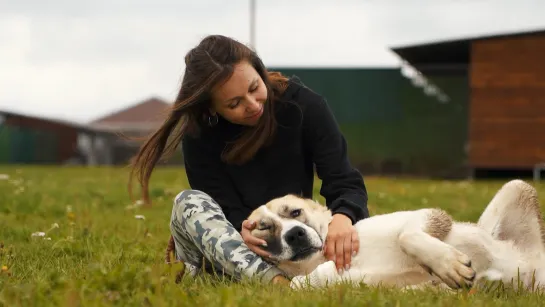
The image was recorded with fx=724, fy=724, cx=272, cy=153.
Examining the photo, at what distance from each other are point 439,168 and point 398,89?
286 cm

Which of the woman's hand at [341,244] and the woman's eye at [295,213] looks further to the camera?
the woman's eye at [295,213]

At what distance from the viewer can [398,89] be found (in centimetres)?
2309

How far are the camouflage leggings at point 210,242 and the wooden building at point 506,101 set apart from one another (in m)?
16.6

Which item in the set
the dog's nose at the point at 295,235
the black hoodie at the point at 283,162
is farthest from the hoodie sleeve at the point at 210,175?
the dog's nose at the point at 295,235

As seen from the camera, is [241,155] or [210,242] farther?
[241,155]

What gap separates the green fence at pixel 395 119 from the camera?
21875mm

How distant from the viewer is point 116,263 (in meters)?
4.44

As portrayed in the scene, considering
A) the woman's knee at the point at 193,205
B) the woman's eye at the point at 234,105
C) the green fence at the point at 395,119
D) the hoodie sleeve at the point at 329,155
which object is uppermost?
the woman's eye at the point at 234,105

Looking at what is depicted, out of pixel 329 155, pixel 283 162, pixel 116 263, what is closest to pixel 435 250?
pixel 329 155

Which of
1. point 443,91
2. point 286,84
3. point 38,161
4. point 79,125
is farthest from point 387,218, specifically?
point 79,125

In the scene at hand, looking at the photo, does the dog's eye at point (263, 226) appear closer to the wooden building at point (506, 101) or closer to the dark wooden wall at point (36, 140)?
the wooden building at point (506, 101)

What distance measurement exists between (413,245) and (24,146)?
2885 centimetres

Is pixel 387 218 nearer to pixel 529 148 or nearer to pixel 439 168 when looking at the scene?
pixel 529 148

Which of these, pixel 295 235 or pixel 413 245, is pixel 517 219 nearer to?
pixel 413 245
